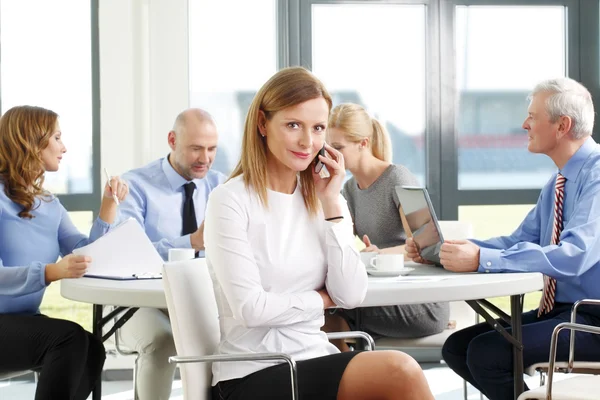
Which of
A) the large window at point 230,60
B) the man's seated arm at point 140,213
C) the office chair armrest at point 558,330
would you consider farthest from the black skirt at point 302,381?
the large window at point 230,60

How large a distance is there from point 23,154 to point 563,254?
1980 millimetres

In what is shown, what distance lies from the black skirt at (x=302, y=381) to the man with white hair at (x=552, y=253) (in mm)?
1025

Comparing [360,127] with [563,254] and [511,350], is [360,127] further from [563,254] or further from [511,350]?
[511,350]

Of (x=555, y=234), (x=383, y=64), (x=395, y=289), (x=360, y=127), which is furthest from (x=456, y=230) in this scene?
(x=383, y=64)

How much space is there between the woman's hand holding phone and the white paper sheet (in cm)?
77

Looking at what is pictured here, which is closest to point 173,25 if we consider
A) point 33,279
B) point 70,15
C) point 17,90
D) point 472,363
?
point 70,15

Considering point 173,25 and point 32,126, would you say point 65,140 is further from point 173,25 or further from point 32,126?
point 32,126

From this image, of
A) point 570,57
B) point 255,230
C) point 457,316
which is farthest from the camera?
point 570,57

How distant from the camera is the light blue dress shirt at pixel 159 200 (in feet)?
13.1

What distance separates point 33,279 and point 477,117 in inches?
127

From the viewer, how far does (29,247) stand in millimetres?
3166

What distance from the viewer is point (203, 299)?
229 centimetres

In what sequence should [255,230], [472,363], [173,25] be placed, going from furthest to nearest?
[173,25]
[472,363]
[255,230]

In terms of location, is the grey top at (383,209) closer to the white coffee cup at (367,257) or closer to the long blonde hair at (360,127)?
the long blonde hair at (360,127)
